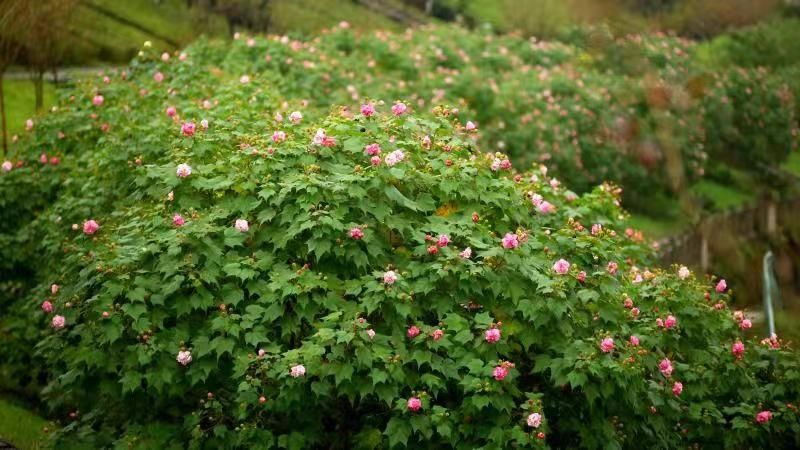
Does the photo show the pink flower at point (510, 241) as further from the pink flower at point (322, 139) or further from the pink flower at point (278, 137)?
the pink flower at point (278, 137)

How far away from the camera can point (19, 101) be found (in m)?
22.2

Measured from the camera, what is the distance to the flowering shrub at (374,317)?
7.12m

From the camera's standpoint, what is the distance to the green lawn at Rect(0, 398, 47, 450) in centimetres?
905

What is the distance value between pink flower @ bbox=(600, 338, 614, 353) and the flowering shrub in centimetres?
4

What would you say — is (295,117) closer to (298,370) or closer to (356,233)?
(356,233)

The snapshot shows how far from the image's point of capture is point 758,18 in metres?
44.9

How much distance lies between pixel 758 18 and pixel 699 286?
39146 mm

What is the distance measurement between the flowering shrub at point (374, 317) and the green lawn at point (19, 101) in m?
12.9

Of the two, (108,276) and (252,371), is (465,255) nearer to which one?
(252,371)


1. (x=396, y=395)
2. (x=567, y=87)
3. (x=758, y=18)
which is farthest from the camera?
(x=758, y=18)

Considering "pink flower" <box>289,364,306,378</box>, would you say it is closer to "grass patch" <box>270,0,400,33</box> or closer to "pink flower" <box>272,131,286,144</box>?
"pink flower" <box>272,131,286,144</box>

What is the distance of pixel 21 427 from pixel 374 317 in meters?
3.90

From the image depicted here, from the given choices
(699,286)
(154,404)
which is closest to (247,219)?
(154,404)

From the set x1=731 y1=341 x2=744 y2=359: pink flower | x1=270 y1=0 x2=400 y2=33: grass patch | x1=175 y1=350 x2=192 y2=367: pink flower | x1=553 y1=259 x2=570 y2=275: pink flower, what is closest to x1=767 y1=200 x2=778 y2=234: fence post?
x1=270 y1=0 x2=400 y2=33: grass patch
